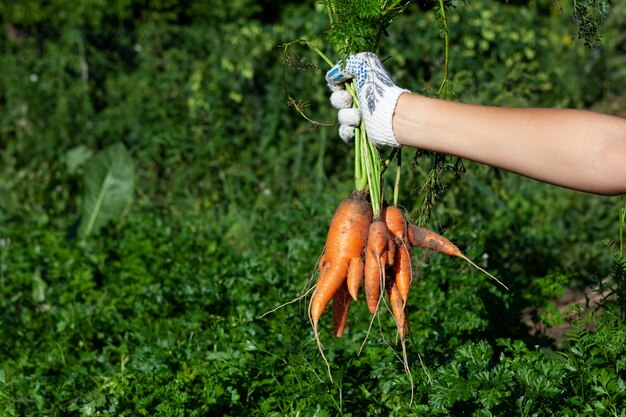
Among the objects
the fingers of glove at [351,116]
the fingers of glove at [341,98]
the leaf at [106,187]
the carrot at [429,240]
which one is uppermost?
the fingers of glove at [341,98]

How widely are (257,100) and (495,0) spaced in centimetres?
219

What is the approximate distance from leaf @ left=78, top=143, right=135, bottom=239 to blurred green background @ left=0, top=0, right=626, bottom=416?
1 cm

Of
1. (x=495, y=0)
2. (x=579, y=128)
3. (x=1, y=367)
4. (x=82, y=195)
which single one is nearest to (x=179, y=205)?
(x=82, y=195)

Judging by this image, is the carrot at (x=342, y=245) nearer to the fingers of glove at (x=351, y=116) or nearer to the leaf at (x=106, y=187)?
the fingers of glove at (x=351, y=116)

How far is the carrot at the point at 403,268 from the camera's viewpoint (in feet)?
8.79

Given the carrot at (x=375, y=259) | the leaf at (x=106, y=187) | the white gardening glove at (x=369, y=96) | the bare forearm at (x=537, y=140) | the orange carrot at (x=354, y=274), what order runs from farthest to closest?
1. the leaf at (x=106, y=187)
2. the orange carrot at (x=354, y=274)
3. the carrot at (x=375, y=259)
4. the white gardening glove at (x=369, y=96)
5. the bare forearm at (x=537, y=140)

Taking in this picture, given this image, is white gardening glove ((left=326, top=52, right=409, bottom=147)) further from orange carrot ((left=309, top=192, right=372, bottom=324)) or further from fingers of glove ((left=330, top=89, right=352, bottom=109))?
orange carrot ((left=309, top=192, right=372, bottom=324))

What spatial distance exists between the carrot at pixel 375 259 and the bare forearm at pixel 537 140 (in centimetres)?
36

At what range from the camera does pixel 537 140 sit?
2197mm

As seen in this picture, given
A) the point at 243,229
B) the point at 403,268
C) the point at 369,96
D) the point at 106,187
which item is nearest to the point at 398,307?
the point at 403,268

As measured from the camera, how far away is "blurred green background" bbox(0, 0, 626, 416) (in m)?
2.52

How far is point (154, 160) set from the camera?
607 cm

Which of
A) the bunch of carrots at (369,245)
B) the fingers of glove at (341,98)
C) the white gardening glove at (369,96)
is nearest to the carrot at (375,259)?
the bunch of carrots at (369,245)

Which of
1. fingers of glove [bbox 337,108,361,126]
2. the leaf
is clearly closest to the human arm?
fingers of glove [bbox 337,108,361,126]
